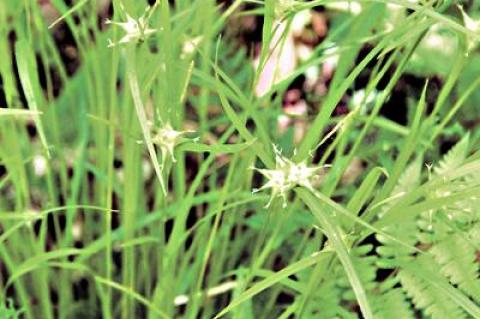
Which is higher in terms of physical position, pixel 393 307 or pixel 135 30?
pixel 135 30

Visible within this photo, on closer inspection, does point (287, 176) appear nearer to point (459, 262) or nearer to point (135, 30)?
point (135, 30)

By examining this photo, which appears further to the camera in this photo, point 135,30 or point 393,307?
point 393,307

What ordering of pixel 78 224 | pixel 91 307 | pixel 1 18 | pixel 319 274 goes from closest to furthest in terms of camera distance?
pixel 319 274, pixel 1 18, pixel 91 307, pixel 78 224

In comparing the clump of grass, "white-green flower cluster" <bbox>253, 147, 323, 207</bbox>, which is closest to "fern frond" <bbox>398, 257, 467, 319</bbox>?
the clump of grass

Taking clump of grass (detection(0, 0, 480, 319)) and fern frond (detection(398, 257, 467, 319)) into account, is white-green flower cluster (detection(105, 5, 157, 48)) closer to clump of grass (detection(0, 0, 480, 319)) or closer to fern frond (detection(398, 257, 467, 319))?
clump of grass (detection(0, 0, 480, 319))

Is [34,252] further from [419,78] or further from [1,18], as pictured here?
[419,78]

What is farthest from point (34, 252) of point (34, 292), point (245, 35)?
point (245, 35)

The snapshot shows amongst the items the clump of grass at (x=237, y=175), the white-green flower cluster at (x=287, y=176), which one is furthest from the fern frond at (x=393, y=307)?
the white-green flower cluster at (x=287, y=176)

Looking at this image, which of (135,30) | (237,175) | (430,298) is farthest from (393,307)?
(135,30)

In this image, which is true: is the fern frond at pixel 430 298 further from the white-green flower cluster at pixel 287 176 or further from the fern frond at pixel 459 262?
the white-green flower cluster at pixel 287 176
